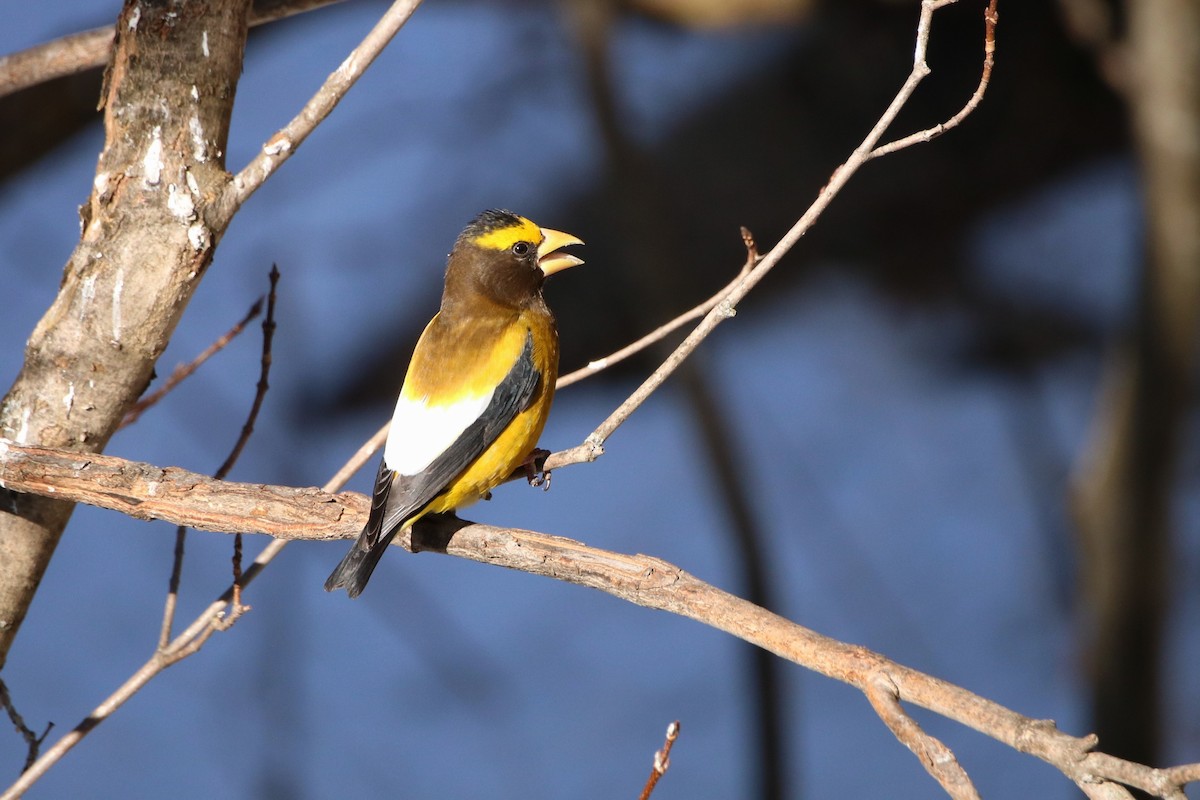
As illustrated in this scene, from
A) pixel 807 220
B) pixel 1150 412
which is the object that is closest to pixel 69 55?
pixel 807 220

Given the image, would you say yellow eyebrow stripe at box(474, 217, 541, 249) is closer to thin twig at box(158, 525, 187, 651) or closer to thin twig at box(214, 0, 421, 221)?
thin twig at box(214, 0, 421, 221)

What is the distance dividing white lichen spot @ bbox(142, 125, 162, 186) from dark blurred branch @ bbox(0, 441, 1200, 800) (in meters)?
0.50

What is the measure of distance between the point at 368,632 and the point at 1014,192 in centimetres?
474

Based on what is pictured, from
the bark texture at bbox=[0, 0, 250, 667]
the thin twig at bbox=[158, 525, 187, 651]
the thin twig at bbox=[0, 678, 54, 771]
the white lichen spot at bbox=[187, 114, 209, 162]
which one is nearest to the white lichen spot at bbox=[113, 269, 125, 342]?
the bark texture at bbox=[0, 0, 250, 667]

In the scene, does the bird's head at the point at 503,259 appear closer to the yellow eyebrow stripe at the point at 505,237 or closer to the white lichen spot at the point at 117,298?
the yellow eyebrow stripe at the point at 505,237

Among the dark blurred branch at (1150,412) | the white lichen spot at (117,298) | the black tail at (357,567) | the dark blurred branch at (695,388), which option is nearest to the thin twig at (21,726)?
the black tail at (357,567)

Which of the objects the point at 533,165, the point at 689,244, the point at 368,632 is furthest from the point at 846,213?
the point at 368,632

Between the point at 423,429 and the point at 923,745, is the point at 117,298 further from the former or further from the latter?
the point at 923,745

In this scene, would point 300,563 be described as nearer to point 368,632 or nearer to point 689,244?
point 368,632

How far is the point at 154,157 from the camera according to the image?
1916 millimetres

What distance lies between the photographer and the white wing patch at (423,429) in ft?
7.39

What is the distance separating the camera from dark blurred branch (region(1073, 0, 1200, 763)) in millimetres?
3947

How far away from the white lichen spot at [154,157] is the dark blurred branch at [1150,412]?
11.3 feet

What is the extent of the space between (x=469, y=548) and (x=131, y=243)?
31.7 inches
